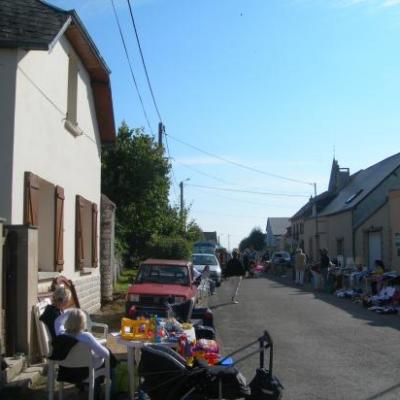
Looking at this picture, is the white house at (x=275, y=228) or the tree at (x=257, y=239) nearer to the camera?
the white house at (x=275, y=228)

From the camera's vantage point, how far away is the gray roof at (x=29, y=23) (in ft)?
30.2

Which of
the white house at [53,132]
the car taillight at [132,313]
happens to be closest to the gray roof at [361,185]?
the white house at [53,132]

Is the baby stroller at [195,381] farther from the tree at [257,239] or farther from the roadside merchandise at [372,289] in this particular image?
the tree at [257,239]

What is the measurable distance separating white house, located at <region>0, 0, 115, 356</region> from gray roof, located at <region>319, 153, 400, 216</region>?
25141 mm

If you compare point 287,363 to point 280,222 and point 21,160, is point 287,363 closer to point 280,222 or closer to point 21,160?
point 21,160

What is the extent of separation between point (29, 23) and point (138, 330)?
5.02m

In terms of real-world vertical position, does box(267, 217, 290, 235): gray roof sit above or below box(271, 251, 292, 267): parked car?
above

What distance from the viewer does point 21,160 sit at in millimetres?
9539

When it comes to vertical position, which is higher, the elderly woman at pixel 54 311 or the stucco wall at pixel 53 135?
the stucco wall at pixel 53 135

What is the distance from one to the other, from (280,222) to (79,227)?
88111mm

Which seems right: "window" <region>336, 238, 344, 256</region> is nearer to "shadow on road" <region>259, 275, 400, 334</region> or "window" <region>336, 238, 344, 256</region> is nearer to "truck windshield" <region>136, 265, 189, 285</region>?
"shadow on road" <region>259, 275, 400, 334</region>

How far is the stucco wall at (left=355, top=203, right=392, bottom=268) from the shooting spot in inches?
1137

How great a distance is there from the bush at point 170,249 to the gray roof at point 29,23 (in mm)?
16740

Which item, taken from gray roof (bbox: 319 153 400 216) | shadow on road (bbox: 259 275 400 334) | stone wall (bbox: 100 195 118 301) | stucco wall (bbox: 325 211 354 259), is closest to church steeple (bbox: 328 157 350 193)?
gray roof (bbox: 319 153 400 216)
